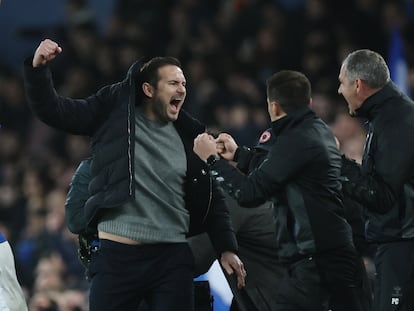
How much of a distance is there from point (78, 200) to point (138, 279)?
0.68 metres

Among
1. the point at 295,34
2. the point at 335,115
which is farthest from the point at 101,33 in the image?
the point at 335,115

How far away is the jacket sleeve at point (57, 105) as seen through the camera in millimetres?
6215

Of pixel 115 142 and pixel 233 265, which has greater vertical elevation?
pixel 115 142

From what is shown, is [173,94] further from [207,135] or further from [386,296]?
[386,296]

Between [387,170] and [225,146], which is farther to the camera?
[225,146]

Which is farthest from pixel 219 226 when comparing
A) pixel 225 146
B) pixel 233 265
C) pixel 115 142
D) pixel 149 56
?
pixel 149 56

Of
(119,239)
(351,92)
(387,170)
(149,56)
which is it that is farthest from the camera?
(149,56)

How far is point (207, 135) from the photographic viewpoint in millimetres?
6484

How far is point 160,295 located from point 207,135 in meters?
0.83

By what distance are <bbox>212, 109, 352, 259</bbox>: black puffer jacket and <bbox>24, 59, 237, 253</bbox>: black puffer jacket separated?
8.8 inches

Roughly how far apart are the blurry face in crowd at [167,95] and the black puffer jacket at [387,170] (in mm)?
916

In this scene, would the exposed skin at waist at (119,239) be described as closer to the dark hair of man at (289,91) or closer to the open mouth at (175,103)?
the open mouth at (175,103)

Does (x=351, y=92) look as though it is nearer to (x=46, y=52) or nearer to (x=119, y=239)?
(x=119, y=239)

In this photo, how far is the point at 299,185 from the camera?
6.45m
